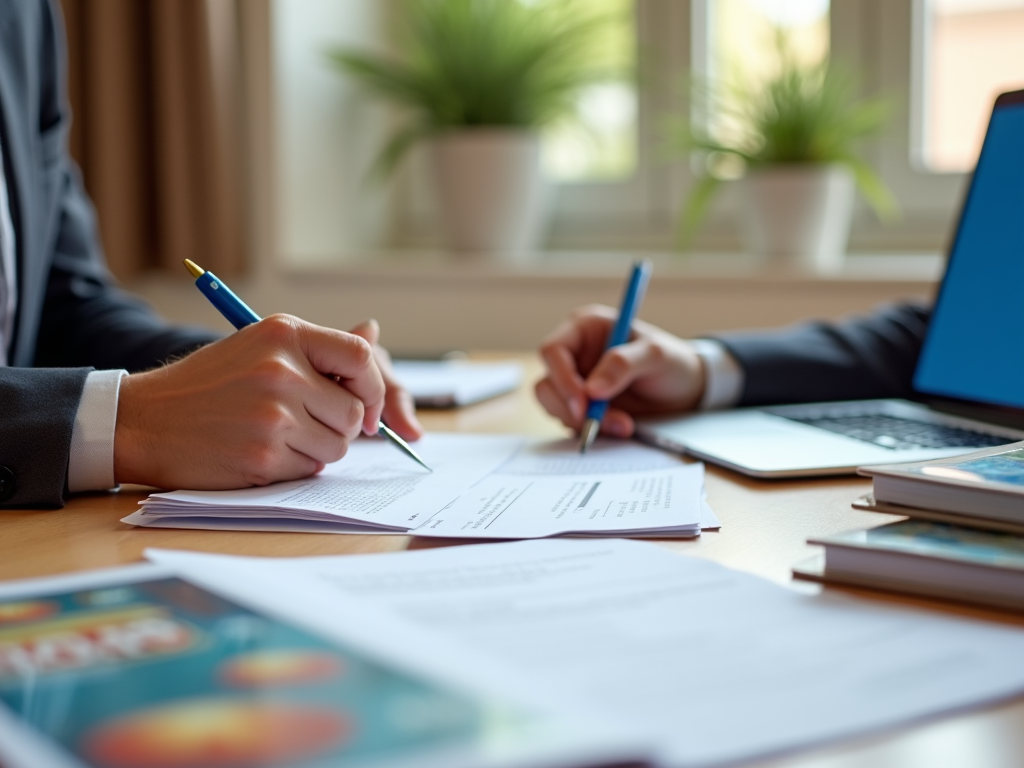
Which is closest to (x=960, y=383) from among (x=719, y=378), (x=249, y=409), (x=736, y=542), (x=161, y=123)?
(x=719, y=378)

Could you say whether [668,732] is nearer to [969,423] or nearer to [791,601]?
[791,601]

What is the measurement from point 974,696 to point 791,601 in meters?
0.12

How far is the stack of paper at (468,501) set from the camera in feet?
2.31

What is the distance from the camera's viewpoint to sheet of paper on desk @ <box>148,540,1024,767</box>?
0.42 m

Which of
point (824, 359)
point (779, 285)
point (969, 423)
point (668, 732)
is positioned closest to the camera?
point (668, 732)

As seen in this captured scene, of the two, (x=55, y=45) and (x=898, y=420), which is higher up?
(x=55, y=45)

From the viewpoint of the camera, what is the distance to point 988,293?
3.61 feet

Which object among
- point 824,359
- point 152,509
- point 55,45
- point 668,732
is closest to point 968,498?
point 668,732

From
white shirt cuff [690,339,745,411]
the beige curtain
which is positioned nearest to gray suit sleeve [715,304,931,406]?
white shirt cuff [690,339,745,411]

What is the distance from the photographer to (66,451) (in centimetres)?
81

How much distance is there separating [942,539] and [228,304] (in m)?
0.55

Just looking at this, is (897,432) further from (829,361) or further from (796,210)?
(796,210)

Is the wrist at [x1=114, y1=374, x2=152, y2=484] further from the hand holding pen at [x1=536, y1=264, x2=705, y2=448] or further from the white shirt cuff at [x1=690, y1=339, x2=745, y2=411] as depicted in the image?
the white shirt cuff at [x1=690, y1=339, x2=745, y2=411]

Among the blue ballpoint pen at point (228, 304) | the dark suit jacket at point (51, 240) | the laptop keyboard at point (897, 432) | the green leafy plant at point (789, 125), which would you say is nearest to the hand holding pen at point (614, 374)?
the laptop keyboard at point (897, 432)
